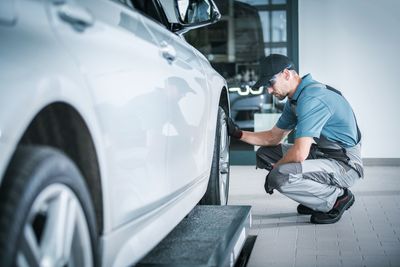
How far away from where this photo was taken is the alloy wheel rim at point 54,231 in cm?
128

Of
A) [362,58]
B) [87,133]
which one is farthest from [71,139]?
[362,58]

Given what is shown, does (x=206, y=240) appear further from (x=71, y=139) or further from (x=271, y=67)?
(x=271, y=67)

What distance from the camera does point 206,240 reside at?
8.56 feet

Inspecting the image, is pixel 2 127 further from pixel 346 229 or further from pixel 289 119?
pixel 289 119

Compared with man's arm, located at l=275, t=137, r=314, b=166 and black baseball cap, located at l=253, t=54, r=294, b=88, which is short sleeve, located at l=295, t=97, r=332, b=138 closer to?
man's arm, located at l=275, t=137, r=314, b=166

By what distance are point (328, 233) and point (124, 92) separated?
2.47m

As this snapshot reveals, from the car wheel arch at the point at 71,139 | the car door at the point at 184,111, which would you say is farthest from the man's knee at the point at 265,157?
the car wheel arch at the point at 71,139

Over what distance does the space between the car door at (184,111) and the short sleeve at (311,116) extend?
982 mm

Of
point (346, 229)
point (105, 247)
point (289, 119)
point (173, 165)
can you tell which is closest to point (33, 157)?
point (105, 247)

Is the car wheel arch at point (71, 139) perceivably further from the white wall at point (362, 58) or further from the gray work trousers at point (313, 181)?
the white wall at point (362, 58)

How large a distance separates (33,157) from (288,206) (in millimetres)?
3739

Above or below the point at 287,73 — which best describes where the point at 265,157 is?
below

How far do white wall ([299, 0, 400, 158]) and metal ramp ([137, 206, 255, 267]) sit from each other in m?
4.63

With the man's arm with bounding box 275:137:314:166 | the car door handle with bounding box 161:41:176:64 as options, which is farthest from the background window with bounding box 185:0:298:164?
the car door handle with bounding box 161:41:176:64
